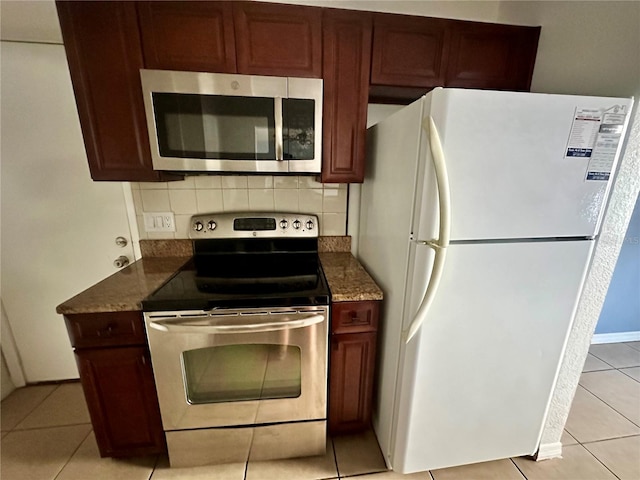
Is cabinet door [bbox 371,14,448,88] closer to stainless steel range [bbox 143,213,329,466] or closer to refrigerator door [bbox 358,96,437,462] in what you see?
refrigerator door [bbox 358,96,437,462]

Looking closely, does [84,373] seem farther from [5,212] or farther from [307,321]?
[5,212]

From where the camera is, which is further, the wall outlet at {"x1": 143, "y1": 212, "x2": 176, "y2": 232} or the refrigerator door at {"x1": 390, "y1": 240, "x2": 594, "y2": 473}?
the wall outlet at {"x1": 143, "y1": 212, "x2": 176, "y2": 232}

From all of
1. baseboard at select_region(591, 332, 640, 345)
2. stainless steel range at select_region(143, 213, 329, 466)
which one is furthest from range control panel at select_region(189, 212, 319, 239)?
baseboard at select_region(591, 332, 640, 345)

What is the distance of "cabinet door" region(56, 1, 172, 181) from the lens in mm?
1132

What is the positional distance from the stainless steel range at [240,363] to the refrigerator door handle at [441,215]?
441 mm

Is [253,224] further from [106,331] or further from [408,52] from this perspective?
[408,52]

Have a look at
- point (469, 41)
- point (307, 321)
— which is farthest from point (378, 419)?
point (469, 41)

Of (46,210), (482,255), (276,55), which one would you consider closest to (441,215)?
(482,255)

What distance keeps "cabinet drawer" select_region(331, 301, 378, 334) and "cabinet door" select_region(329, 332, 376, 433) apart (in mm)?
37

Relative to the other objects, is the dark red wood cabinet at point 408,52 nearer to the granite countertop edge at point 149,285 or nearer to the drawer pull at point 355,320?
the granite countertop edge at point 149,285

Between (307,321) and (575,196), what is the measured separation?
1.11 meters

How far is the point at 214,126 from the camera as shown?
1.22 m

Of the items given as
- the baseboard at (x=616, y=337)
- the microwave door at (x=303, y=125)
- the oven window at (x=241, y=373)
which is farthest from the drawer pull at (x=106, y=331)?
the baseboard at (x=616, y=337)

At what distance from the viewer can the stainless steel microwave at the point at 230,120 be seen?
118 centimetres
